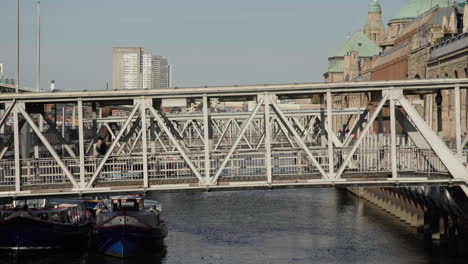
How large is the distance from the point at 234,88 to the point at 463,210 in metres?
12.8

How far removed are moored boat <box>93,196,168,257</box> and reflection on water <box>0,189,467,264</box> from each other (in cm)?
67

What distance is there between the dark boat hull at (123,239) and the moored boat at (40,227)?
7.60 ft

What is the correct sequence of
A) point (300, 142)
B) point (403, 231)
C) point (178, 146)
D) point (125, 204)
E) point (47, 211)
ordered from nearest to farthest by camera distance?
point (178, 146) < point (300, 142) < point (47, 211) < point (125, 204) < point (403, 231)

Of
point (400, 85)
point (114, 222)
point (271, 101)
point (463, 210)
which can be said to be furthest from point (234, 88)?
point (114, 222)

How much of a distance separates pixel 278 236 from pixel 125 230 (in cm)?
1196

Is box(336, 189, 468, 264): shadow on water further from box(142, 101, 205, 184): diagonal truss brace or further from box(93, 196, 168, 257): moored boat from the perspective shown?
box(142, 101, 205, 184): diagonal truss brace

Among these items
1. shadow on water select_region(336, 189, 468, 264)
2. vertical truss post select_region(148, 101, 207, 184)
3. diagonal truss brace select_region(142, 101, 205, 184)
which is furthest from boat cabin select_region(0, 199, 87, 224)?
shadow on water select_region(336, 189, 468, 264)

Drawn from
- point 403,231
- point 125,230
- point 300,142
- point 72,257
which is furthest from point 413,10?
point 300,142

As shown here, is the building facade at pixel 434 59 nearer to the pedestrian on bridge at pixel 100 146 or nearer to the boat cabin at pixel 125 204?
the pedestrian on bridge at pixel 100 146

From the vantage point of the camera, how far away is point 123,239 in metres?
49.6

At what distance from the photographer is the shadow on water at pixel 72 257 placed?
Answer: 48.4m

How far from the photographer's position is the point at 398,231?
5941cm

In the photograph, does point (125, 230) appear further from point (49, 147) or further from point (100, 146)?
point (49, 147)

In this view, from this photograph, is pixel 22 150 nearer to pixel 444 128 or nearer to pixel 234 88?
pixel 234 88
